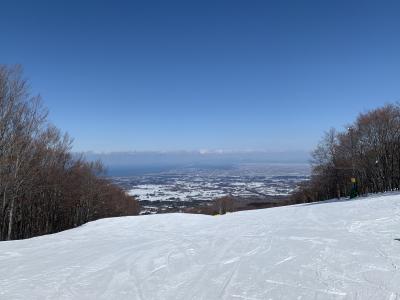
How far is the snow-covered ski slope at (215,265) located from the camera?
5852 millimetres

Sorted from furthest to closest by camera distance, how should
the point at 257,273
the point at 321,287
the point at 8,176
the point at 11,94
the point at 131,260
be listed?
the point at 8,176, the point at 11,94, the point at 131,260, the point at 257,273, the point at 321,287

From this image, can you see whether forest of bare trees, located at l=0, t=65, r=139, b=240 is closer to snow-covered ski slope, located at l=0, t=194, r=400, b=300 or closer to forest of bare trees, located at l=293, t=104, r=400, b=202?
snow-covered ski slope, located at l=0, t=194, r=400, b=300

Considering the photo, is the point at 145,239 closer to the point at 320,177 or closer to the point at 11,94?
the point at 11,94

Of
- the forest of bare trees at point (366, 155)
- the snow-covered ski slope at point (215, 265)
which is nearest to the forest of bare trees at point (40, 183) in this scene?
the snow-covered ski slope at point (215, 265)

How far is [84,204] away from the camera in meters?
40.0

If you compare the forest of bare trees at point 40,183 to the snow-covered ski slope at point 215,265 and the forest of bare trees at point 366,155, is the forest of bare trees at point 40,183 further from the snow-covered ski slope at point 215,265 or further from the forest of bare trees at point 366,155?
the forest of bare trees at point 366,155

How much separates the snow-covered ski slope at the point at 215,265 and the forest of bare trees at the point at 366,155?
29138 millimetres

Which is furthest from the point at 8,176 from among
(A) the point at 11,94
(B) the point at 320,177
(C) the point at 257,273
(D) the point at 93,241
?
(B) the point at 320,177

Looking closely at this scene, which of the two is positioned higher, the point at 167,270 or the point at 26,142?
the point at 26,142

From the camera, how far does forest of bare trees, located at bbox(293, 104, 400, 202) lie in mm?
39688

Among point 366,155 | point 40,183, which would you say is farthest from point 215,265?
point 366,155

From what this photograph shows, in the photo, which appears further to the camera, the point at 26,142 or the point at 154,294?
the point at 26,142

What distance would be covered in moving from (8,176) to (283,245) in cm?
1924

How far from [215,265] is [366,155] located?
4038cm
